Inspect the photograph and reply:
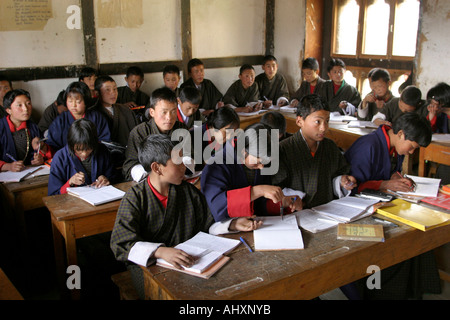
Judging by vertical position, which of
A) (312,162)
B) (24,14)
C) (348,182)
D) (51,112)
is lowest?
(348,182)

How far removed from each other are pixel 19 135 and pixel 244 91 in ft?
11.5

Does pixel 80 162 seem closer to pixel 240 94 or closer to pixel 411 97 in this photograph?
pixel 411 97

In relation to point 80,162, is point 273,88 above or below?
above

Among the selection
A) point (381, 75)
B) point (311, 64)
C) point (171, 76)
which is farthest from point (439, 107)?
point (171, 76)

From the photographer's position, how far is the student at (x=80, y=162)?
3.05m

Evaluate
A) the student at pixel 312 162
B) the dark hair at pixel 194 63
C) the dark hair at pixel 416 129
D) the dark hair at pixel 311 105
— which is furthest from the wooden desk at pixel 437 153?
the dark hair at pixel 194 63

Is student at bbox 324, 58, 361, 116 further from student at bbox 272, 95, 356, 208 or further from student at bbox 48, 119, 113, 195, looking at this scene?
student at bbox 48, 119, 113, 195

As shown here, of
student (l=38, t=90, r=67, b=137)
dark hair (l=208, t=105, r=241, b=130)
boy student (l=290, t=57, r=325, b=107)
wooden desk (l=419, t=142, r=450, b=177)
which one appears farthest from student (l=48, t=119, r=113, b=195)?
boy student (l=290, t=57, r=325, b=107)

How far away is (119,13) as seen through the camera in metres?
5.75

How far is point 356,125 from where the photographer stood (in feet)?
15.9

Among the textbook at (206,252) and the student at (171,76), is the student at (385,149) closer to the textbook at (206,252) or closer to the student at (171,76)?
the textbook at (206,252)
